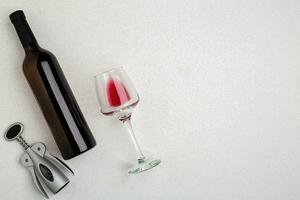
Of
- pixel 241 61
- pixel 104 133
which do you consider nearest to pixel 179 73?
pixel 241 61

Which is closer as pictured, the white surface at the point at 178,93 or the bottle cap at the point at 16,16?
the bottle cap at the point at 16,16

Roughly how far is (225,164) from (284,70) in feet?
1.32

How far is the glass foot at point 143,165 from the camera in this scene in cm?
126

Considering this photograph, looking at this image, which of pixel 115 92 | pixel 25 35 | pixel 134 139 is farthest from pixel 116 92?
pixel 25 35

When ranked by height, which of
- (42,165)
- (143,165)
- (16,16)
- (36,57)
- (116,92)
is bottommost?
(143,165)

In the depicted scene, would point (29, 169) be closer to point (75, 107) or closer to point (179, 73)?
point (75, 107)

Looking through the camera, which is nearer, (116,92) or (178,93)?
(116,92)

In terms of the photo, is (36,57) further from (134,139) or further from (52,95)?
(134,139)

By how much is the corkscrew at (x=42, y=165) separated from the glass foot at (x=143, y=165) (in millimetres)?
207

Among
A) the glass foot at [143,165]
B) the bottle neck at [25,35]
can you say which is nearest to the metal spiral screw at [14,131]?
the bottle neck at [25,35]

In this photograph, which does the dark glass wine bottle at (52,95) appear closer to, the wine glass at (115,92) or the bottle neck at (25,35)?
the bottle neck at (25,35)

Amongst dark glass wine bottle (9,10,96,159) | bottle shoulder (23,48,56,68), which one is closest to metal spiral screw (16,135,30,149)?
dark glass wine bottle (9,10,96,159)

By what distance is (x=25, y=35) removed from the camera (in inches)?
48.3

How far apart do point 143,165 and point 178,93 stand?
0.29 metres
